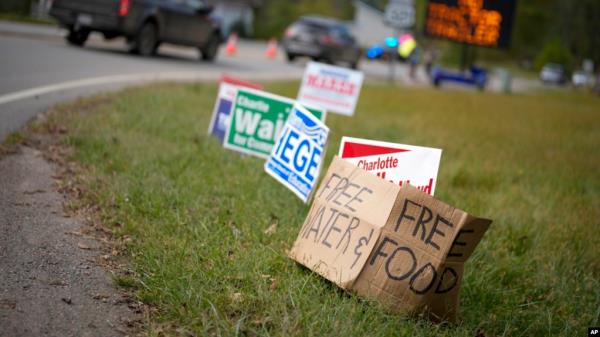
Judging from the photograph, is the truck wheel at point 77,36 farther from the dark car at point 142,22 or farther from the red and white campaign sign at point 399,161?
the red and white campaign sign at point 399,161

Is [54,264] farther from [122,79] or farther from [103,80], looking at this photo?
[122,79]

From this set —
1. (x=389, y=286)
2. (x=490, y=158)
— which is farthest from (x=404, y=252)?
(x=490, y=158)

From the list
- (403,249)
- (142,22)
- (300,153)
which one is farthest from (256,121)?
(142,22)

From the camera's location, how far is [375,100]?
731 inches

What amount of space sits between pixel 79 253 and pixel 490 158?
779 cm

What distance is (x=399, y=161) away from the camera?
485 cm

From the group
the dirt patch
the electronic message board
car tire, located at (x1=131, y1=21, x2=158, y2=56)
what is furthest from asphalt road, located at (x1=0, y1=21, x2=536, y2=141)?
the electronic message board

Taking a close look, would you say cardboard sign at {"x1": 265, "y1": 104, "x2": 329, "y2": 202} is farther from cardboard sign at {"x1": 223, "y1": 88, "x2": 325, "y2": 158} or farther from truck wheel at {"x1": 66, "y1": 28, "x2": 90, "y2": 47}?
truck wheel at {"x1": 66, "y1": 28, "x2": 90, "y2": 47}

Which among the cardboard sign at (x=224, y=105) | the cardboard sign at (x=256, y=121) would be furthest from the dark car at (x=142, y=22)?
the cardboard sign at (x=256, y=121)

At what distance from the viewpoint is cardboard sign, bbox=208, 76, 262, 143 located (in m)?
8.69

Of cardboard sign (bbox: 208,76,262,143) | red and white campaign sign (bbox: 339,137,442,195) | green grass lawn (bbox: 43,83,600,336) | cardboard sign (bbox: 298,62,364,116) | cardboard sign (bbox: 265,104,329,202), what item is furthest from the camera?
cardboard sign (bbox: 298,62,364,116)

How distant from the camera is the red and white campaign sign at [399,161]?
474cm

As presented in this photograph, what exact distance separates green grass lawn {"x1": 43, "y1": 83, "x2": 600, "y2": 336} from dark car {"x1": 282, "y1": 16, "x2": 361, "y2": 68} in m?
16.2

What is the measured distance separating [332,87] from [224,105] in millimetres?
2292
